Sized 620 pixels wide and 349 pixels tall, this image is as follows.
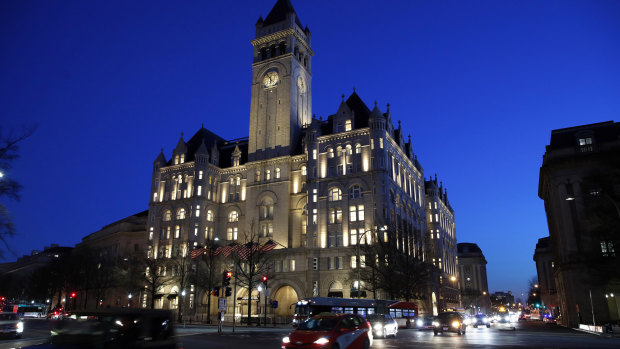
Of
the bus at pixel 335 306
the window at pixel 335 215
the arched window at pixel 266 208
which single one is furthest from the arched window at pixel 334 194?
the bus at pixel 335 306

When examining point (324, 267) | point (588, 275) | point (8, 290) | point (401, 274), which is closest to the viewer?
point (588, 275)

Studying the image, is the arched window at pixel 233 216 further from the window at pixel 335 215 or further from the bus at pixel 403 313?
the bus at pixel 403 313

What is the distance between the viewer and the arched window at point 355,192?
7019 centimetres

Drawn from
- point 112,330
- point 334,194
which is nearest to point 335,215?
point 334,194

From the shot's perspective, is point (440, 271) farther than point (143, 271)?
Yes

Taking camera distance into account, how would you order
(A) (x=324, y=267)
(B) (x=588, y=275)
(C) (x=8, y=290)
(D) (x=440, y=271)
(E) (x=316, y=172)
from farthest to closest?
(C) (x=8, y=290)
(D) (x=440, y=271)
(E) (x=316, y=172)
(A) (x=324, y=267)
(B) (x=588, y=275)

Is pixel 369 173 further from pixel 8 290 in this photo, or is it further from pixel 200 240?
pixel 8 290

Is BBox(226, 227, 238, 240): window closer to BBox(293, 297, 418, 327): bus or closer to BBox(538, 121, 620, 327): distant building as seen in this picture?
BBox(293, 297, 418, 327): bus

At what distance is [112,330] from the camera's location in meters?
10.8

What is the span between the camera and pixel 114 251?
10544 cm

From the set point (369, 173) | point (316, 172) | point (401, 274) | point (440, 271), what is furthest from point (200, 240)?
point (440, 271)

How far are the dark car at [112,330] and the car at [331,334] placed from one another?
15.5 feet

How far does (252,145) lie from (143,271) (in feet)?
96.2

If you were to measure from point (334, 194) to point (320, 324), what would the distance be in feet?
185
